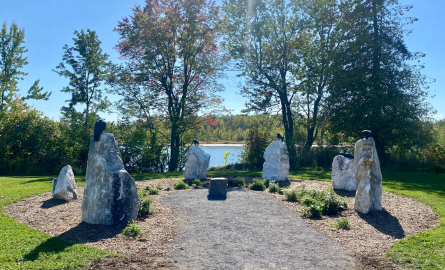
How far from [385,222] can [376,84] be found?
46.5 feet

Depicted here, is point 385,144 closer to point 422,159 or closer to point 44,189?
point 422,159

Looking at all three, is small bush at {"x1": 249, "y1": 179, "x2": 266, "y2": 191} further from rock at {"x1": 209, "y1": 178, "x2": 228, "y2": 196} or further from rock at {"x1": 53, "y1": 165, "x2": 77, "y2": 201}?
rock at {"x1": 53, "y1": 165, "x2": 77, "y2": 201}

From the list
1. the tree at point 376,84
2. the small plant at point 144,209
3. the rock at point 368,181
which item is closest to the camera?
the small plant at point 144,209

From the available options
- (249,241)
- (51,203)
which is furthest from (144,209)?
(51,203)

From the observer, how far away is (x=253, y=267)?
5109mm

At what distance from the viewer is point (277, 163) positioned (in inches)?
583

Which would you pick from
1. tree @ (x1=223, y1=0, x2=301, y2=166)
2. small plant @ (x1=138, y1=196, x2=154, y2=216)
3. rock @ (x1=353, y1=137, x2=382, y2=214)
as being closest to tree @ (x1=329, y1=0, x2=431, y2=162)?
tree @ (x1=223, y1=0, x2=301, y2=166)

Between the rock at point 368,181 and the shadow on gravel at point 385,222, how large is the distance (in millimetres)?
Result: 196

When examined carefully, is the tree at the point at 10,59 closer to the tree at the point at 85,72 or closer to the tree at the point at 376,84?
the tree at the point at 85,72

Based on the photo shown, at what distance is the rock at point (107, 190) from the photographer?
7004mm

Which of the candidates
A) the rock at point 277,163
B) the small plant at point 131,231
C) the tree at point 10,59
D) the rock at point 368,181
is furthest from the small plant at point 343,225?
the tree at point 10,59

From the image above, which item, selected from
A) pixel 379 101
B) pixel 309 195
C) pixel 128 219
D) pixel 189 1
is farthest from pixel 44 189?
pixel 379 101

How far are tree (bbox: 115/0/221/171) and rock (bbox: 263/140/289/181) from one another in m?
8.33

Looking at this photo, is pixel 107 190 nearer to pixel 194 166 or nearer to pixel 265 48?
pixel 194 166
